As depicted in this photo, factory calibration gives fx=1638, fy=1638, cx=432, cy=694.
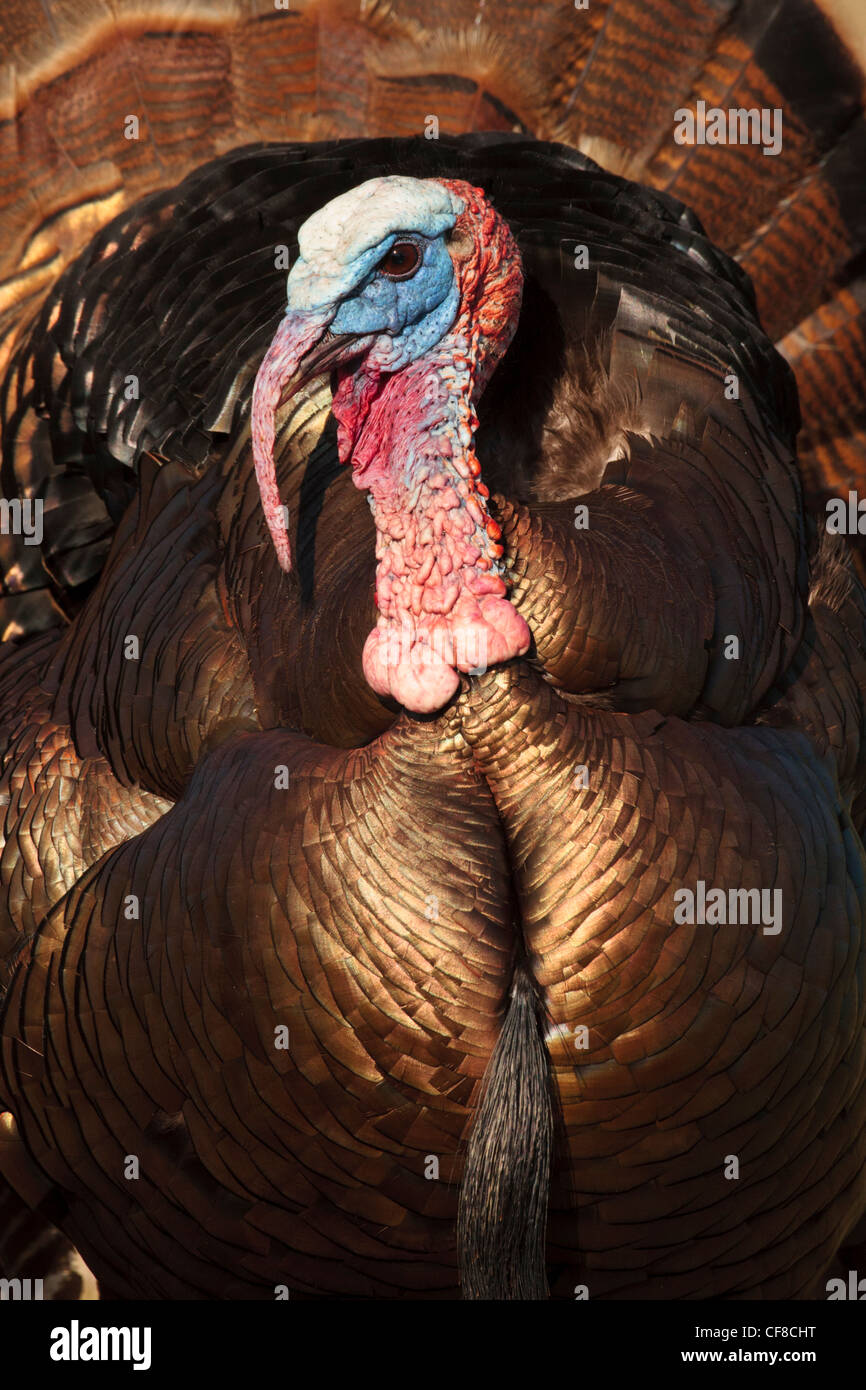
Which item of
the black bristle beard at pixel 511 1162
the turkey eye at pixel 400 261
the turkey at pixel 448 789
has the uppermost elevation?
the turkey eye at pixel 400 261

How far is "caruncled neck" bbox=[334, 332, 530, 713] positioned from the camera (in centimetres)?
226

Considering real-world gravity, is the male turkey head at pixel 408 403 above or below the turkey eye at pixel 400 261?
below

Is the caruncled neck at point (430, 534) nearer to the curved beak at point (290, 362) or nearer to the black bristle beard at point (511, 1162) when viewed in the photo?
the curved beak at point (290, 362)

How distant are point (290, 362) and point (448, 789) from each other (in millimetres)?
639

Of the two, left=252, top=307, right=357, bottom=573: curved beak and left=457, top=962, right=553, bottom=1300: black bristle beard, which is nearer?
left=252, top=307, right=357, bottom=573: curved beak

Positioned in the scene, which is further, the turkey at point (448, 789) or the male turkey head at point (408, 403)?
the turkey at point (448, 789)

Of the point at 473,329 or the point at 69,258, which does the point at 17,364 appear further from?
the point at 473,329

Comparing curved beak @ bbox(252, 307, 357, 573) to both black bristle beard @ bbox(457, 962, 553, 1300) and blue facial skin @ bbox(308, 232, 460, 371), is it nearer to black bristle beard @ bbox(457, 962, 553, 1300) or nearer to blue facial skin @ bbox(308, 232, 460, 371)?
blue facial skin @ bbox(308, 232, 460, 371)

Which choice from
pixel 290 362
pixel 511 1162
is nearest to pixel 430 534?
pixel 290 362

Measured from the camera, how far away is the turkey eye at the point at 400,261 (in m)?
2.22

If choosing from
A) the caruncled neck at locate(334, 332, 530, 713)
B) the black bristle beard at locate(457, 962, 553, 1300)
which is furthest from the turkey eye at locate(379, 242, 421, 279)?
the black bristle beard at locate(457, 962, 553, 1300)

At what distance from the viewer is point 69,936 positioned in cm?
269

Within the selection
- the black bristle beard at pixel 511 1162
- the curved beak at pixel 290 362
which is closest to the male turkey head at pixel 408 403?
the curved beak at pixel 290 362

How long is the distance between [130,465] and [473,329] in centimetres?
126
